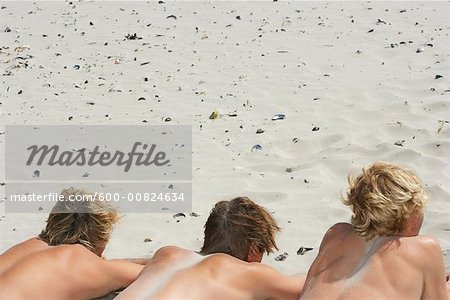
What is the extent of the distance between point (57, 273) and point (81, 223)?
31 cm

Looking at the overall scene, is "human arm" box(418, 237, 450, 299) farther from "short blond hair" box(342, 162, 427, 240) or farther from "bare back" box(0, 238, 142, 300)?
"bare back" box(0, 238, 142, 300)

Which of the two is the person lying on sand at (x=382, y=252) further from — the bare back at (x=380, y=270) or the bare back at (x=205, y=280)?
the bare back at (x=205, y=280)

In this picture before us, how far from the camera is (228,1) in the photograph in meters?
10.7

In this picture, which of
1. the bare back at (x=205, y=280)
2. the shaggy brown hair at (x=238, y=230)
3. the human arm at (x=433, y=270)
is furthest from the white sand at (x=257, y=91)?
the human arm at (x=433, y=270)

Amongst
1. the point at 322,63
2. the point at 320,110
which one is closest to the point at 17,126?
the point at 320,110

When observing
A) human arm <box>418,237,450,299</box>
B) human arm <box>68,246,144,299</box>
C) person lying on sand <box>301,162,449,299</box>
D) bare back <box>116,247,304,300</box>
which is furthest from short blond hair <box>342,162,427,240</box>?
human arm <box>68,246,144,299</box>

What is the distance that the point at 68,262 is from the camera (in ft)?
11.2

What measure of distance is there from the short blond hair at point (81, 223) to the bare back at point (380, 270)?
105cm

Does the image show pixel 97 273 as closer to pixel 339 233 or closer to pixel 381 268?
pixel 339 233

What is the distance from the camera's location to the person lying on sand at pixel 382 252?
3.01m

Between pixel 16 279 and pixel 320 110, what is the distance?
401 cm

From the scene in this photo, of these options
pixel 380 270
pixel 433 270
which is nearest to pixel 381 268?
pixel 380 270

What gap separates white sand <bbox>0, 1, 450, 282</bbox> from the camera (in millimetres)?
5109

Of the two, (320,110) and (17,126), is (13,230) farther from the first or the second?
(320,110)
